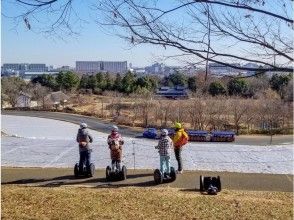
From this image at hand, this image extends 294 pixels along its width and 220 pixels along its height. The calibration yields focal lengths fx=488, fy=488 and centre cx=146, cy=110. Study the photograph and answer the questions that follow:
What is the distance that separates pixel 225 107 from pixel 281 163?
3098 centimetres

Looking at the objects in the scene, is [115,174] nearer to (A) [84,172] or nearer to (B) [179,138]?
(A) [84,172]

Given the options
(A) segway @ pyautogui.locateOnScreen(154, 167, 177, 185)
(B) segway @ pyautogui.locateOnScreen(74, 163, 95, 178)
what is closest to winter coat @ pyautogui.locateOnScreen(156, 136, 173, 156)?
(A) segway @ pyautogui.locateOnScreen(154, 167, 177, 185)

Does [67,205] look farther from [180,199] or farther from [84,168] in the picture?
[84,168]

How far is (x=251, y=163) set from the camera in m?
15.0

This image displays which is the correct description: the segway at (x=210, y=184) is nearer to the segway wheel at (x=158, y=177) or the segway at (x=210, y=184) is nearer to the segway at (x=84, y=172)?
the segway wheel at (x=158, y=177)

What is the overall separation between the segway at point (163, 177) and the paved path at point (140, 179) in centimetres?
14

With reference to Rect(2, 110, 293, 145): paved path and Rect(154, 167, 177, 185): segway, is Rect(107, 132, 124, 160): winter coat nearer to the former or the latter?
Rect(154, 167, 177, 185): segway

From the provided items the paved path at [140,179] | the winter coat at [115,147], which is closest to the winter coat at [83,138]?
the winter coat at [115,147]

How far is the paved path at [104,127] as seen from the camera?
3959 centimetres

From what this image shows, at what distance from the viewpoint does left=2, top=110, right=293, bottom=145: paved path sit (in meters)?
39.6

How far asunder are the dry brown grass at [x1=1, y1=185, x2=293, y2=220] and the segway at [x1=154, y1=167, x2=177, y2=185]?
3.74ft

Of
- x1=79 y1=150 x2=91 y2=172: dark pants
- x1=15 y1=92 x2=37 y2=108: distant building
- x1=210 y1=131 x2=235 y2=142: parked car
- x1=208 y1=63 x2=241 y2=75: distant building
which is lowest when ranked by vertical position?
x1=210 y1=131 x2=235 y2=142: parked car

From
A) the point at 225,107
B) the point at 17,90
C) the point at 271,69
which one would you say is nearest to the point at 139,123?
the point at 225,107

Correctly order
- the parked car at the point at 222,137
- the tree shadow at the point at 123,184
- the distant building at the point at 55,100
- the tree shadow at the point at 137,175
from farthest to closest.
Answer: the distant building at the point at 55,100
the parked car at the point at 222,137
the tree shadow at the point at 137,175
the tree shadow at the point at 123,184
